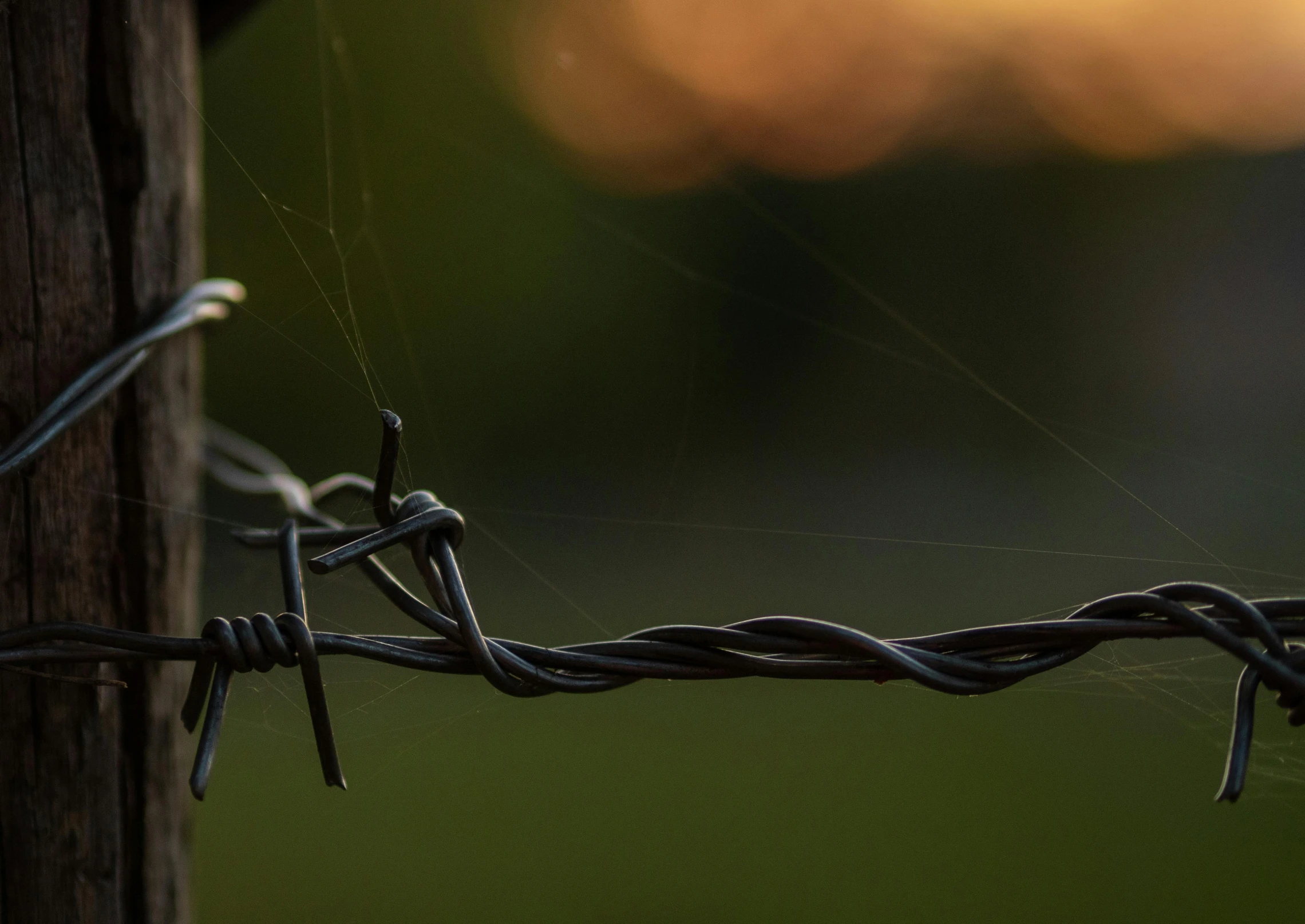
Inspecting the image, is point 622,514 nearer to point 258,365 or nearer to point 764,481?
point 764,481

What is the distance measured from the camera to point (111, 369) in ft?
2.42

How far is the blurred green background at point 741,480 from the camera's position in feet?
10.9

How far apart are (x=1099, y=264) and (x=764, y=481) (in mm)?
3484

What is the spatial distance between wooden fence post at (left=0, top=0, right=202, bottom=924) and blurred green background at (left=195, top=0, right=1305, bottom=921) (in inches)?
7.9

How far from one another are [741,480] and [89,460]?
6.86 m

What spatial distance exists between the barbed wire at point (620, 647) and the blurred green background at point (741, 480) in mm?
300

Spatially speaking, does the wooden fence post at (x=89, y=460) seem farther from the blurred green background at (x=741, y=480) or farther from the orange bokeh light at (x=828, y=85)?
the orange bokeh light at (x=828, y=85)

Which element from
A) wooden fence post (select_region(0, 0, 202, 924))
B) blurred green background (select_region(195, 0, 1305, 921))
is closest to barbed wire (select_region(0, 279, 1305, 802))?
wooden fence post (select_region(0, 0, 202, 924))

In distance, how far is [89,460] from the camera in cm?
74

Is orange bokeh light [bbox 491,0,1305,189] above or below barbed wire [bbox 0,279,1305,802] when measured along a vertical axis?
above

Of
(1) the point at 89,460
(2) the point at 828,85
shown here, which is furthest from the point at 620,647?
(2) the point at 828,85

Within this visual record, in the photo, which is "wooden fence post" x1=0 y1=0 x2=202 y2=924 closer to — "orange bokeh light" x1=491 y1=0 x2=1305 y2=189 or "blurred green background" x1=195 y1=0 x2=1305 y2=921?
"blurred green background" x1=195 y1=0 x2=1305 y2=921

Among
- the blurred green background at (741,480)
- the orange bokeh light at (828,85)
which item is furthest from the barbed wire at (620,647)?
the orange bokeh light at (828,85)

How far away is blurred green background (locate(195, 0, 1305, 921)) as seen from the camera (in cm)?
331
